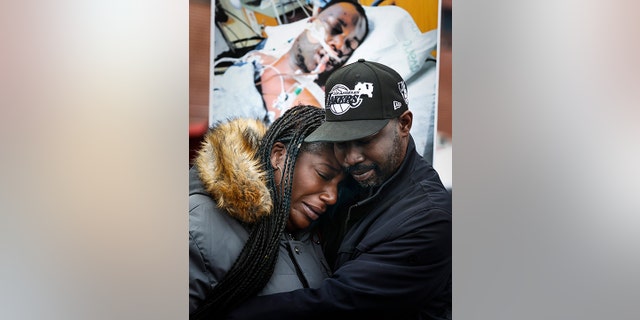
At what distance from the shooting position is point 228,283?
3.09m

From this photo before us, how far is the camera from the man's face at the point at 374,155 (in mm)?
3244

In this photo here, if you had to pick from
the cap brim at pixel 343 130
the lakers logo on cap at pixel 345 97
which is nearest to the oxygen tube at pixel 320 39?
the lakers logo on cap at pixel 345 97

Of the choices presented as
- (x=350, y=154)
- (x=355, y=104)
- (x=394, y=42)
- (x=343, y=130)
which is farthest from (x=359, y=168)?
(x=394, y=42)

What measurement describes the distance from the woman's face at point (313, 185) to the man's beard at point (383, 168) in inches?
3.4

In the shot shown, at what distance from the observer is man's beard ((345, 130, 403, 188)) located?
326 cm

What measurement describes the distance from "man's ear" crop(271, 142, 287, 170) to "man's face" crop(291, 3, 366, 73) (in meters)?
0.36

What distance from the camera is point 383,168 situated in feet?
10.7

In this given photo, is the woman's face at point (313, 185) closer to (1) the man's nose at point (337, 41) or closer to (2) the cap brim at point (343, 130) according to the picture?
(2) the cap brim at point (343, 130)

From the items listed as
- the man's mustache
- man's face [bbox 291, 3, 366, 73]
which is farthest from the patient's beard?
the man's mustache

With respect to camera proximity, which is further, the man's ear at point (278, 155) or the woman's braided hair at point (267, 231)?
the man's ear at point (278, 155)

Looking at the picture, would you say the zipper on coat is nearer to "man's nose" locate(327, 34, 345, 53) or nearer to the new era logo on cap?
the new era logo on cap
